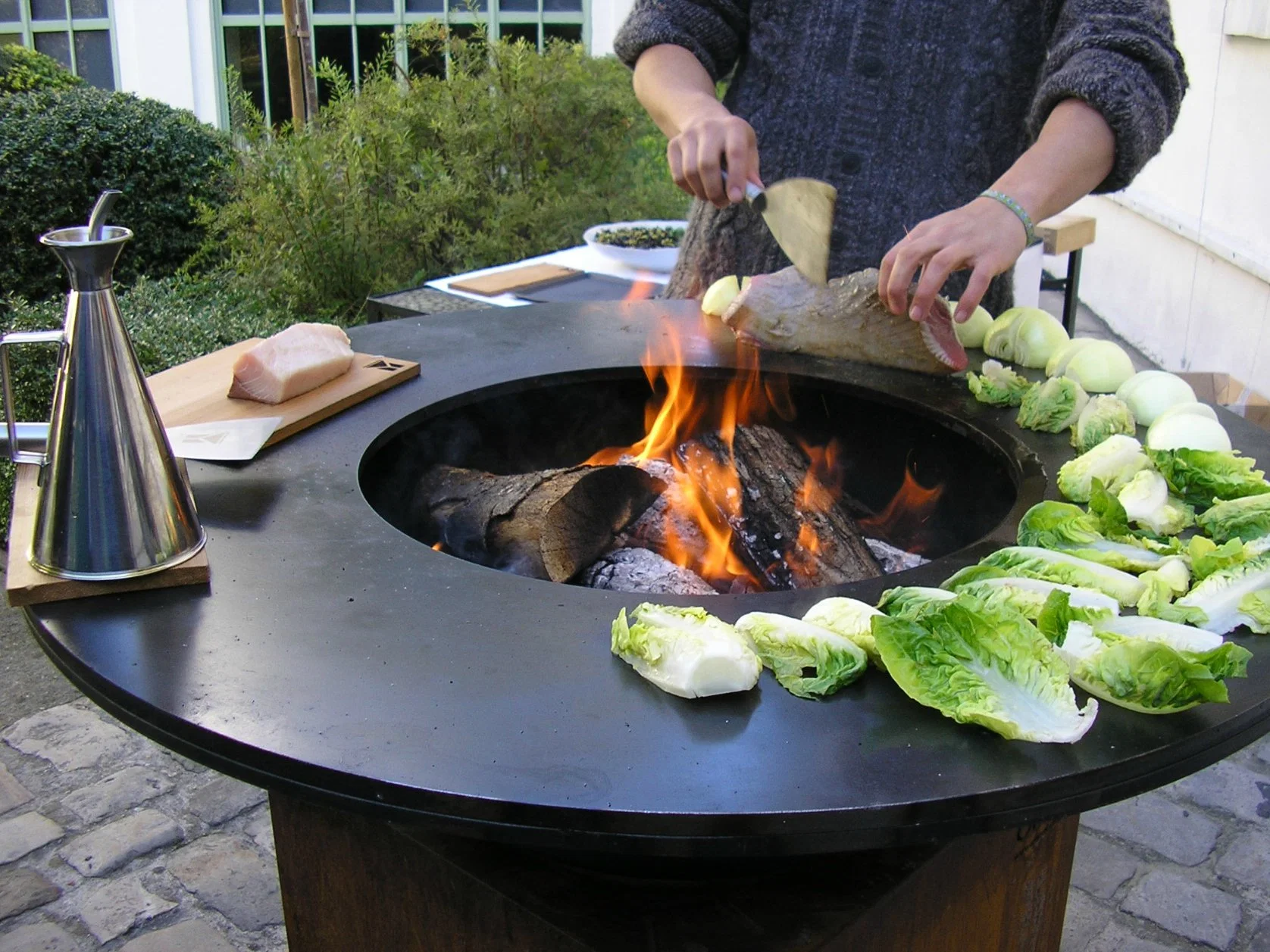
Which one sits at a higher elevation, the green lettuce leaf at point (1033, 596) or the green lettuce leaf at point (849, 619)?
the green lettuce leaf at point (1033, 596)

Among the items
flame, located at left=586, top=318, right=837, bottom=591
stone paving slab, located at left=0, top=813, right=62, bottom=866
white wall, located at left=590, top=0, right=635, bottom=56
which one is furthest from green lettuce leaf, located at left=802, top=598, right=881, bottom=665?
white wall, located at left=590, top=0, right=635, bottom=56

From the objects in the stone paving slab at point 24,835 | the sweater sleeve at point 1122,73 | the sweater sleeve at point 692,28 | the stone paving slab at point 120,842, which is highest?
the sweater sleeve at point 692,28

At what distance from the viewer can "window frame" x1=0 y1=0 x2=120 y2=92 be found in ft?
35.1

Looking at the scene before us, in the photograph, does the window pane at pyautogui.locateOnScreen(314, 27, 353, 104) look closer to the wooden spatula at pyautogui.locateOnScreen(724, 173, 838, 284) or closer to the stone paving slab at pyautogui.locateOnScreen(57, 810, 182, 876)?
the stone paving slab at pyautogui.locateOnScreen(57, 810, 182, 876)

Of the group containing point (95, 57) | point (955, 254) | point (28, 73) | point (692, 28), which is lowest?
point (955, 254)

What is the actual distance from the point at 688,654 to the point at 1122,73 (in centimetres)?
191

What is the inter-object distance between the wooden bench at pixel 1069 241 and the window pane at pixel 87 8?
9.14 m

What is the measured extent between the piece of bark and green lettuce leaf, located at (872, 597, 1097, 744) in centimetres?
91

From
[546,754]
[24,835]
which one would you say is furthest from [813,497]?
[24,835]

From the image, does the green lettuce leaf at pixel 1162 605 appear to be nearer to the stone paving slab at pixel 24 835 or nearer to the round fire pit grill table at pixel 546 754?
the round fire pit grill table at pixel 546 754

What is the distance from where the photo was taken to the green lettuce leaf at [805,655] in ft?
4.55

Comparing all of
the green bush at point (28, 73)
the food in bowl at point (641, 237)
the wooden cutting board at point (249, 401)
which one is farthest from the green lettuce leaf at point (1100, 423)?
the green bush at point (28, 73)

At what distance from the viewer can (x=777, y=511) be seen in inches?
96.3

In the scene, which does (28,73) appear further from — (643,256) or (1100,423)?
(1100,423)
